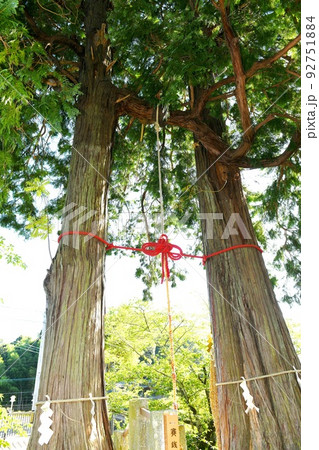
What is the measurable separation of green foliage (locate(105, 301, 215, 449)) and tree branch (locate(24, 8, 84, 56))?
17.8ft

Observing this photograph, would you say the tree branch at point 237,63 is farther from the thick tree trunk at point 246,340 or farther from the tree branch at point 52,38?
the tree branch at point 52,38

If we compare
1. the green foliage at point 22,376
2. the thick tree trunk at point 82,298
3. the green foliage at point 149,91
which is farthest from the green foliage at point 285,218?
the green foliage at point 22,376

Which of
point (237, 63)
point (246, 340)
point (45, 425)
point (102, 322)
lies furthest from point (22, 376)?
point (237, 63)

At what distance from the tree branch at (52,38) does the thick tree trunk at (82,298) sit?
2.01 ft

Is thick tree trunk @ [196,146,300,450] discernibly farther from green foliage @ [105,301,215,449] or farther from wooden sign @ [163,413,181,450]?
green foliage @ [105,301,215,449]

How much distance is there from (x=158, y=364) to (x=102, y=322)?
554 centimetres

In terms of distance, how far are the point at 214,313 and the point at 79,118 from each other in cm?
199

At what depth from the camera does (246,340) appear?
278cm

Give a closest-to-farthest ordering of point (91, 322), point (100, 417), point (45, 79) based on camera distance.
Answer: point (100, 417)
point (91, 322)
point (45, 79)

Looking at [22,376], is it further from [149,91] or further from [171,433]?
[171,433]

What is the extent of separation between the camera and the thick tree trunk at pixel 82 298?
218cm

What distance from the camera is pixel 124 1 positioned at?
3123 millimetres
